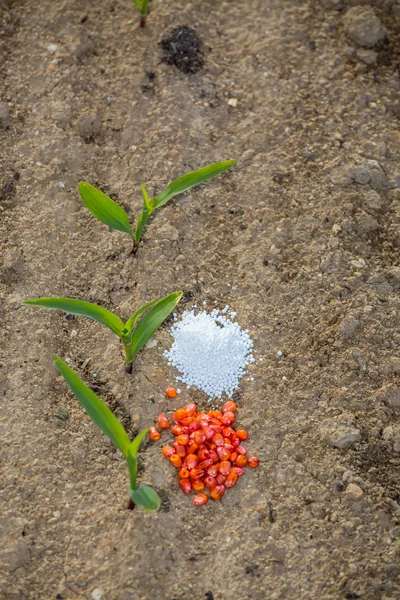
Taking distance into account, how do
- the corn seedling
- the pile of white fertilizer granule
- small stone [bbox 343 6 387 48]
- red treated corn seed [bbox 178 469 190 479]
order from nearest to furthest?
1. red treated corn seed [bbox 178 469 190 479]
2. the pile of white fertilizer granule
3. the corn seedling
4. small stone [bbox 343 6 387 48]

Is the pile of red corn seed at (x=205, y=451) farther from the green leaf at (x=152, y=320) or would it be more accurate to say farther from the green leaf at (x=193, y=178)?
the green leaf at (x=193, y=178)

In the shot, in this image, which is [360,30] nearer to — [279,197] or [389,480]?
[279,197]

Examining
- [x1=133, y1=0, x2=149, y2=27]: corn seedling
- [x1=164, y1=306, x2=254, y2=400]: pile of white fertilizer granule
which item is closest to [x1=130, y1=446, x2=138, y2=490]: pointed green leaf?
[x1=164, y1=306, x2=254, y2=400]: pile of white fertilizer granule

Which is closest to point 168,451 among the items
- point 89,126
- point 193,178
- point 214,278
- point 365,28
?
point 214,278

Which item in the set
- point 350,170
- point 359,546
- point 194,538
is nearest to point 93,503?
point 194,538

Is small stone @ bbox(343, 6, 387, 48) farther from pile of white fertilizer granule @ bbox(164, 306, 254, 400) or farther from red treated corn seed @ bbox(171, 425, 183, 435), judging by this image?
red treated corn seed @ bbox(171, 425, 183, 435)

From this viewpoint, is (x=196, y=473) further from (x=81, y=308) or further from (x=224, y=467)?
(x=81, y=308)
